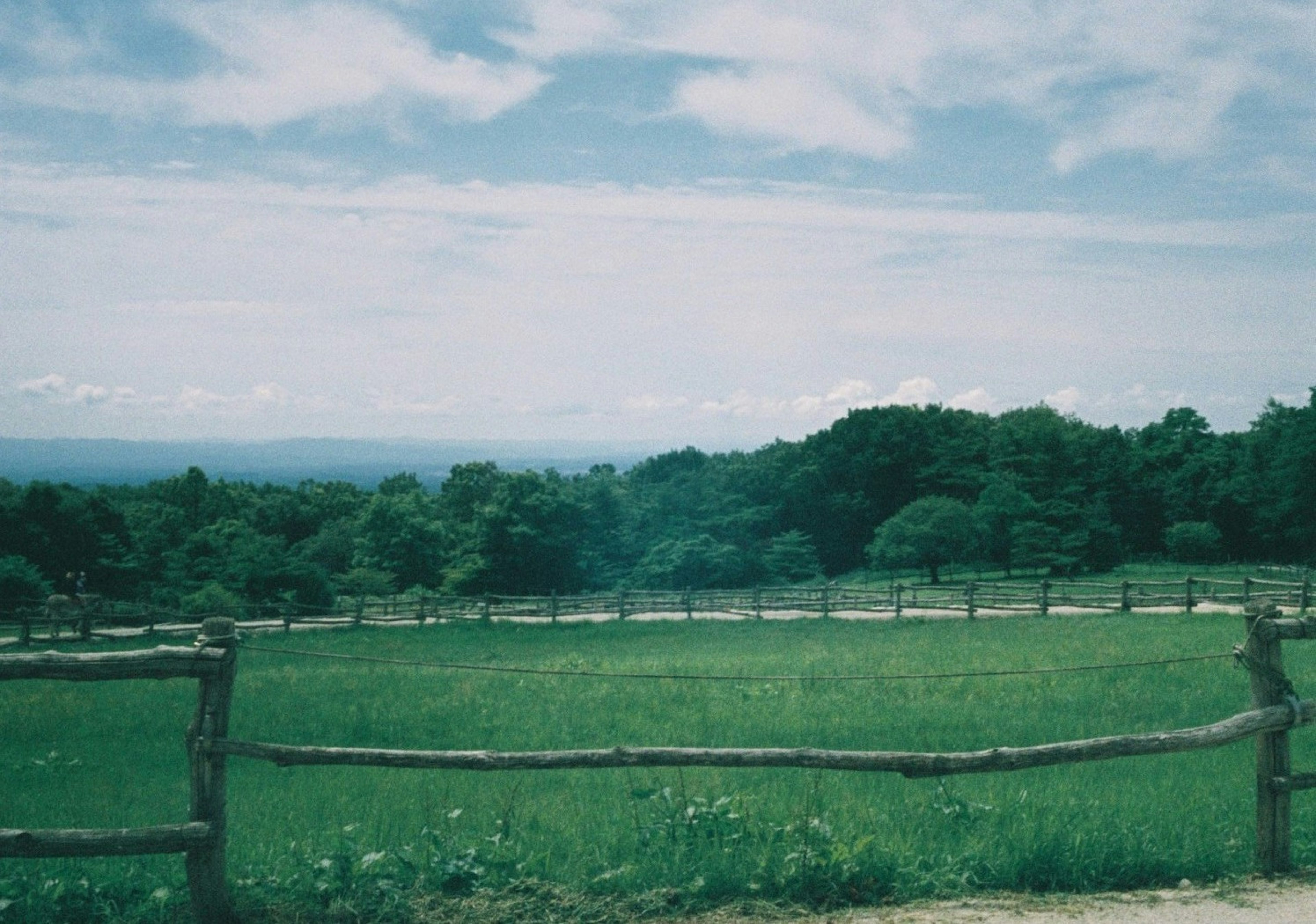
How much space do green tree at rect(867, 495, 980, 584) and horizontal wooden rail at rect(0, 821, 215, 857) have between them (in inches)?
2516

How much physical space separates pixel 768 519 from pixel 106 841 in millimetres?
75970

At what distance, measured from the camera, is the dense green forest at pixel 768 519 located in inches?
2313

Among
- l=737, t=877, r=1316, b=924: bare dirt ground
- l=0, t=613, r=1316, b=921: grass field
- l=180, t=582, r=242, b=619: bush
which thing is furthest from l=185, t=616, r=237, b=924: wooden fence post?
l=180, t=582, r=242, b=619: bush

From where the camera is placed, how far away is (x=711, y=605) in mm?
44312

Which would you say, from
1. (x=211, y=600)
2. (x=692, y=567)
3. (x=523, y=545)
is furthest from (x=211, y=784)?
(x=692, y=567)

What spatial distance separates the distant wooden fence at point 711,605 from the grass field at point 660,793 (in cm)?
1614

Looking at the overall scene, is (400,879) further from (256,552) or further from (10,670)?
(256,552)

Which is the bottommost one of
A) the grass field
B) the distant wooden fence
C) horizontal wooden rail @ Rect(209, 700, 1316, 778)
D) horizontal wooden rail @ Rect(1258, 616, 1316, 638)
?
the distant wooden fence

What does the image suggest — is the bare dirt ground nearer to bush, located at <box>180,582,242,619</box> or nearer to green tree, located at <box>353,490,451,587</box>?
bush, located at <box>180,582,242,619</box>

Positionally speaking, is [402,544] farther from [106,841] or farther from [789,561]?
[106,841]

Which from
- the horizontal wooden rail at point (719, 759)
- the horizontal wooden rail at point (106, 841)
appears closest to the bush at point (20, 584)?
the horizontal wooden rail at point (106, 841)

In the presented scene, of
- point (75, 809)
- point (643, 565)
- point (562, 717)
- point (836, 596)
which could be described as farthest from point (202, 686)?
point (643, 565)

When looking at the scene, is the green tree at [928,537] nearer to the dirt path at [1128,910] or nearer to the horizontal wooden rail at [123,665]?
the dirt path at [1128,910]

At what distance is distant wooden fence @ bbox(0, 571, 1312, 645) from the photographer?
36.1 meters
